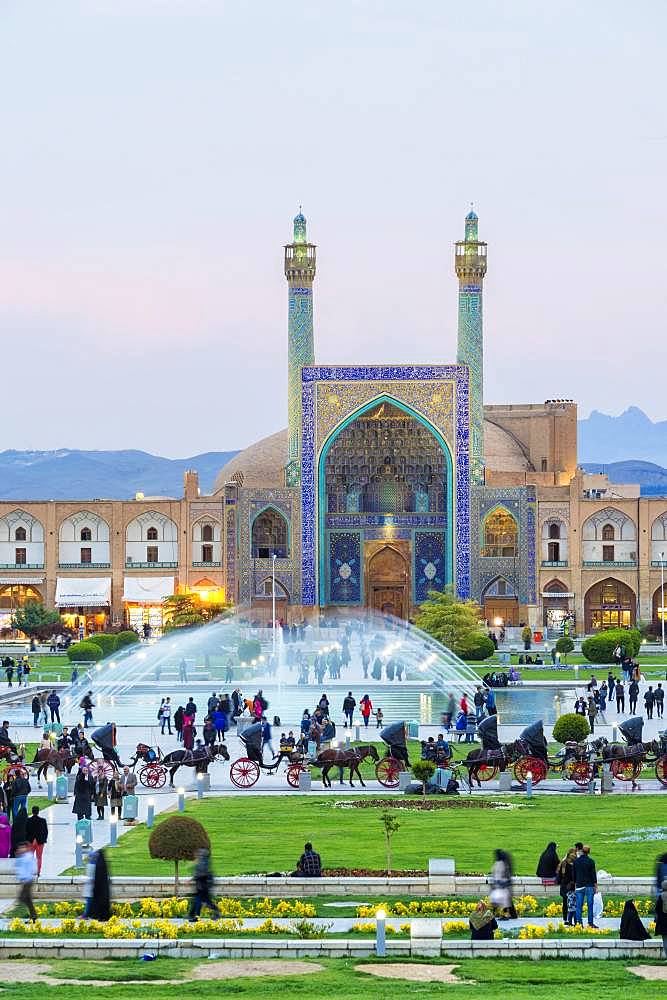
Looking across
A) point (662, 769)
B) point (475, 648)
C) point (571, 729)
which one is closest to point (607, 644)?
point (475, 648)

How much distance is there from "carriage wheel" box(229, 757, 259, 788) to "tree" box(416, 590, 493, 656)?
2160 centimetres

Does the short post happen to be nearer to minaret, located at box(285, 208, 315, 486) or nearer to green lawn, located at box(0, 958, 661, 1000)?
green lawn, located at box(0, 958, 661, 1000)

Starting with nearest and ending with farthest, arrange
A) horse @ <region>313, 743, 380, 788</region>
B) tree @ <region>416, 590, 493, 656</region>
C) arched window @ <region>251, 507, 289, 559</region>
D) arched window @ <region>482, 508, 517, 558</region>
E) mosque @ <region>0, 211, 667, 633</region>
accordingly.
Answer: horse @ <region>313, 743, 380, 788</region> → tree @ <region>416, 590, 493, 656</region> → mosque @ <region>0, 211, 667, 633</region> → arched window @ <region>482, 508, 517, 558</region> → arched window @ <region>251, 507, 289, 559</region>

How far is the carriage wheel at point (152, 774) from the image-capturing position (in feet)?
74.4

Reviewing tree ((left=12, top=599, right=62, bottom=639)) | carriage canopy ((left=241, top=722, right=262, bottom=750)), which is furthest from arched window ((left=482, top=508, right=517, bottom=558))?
carriage canopy ((left=241, top=722, right=262, bottom=750))

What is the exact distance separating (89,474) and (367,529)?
130007mm

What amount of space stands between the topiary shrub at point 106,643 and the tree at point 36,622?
20.6 feet

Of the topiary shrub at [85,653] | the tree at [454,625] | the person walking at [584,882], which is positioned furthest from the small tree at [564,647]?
the person walking at [584,882]

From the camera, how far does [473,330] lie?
180ft

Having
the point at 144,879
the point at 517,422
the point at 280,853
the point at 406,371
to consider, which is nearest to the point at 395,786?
the point at 280,853

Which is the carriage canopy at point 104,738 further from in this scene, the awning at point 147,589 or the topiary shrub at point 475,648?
the awning at point 147,589

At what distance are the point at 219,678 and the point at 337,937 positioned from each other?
26.5 meters

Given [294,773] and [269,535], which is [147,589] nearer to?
[269,535]

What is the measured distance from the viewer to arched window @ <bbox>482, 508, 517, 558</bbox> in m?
54.9
